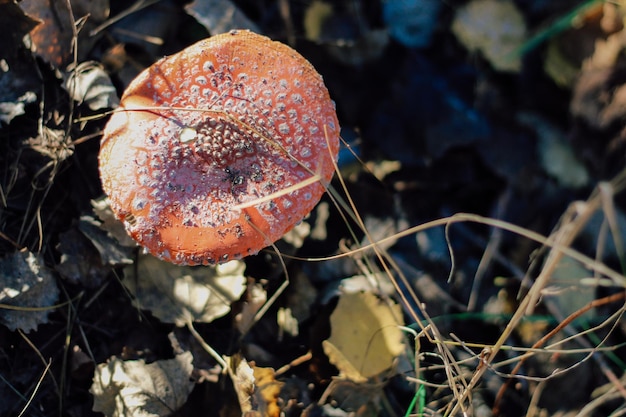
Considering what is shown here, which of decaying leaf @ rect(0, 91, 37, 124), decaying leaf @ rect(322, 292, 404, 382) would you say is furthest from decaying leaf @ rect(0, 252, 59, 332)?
decaying leaf @ rect(322, 292, 404, 382)

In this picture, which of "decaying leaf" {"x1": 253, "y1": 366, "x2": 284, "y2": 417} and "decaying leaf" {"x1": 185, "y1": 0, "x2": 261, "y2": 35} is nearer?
"decaying leaf" {"x1": 253, "y1": 366, "x2": 284, "y2": 417}

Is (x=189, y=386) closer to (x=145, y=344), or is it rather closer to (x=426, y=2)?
(x=145, y=344)

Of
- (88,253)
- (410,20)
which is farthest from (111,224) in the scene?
(410,20)

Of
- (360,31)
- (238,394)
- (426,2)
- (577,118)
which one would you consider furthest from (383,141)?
(238,394)

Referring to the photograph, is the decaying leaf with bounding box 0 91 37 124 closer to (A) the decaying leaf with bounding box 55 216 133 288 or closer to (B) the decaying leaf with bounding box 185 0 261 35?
(A) the decaying leaf with bounding box 55 216 133 288

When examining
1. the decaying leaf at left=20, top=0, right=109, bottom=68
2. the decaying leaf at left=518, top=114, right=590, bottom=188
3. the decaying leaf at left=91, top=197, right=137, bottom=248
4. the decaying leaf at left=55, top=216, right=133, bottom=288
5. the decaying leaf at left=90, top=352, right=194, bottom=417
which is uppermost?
the decaying leaf at left=20, top=0, right=109, bottom=68

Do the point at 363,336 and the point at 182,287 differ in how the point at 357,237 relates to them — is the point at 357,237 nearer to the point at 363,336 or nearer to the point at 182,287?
the point at 363,336

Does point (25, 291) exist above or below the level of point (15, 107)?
below
